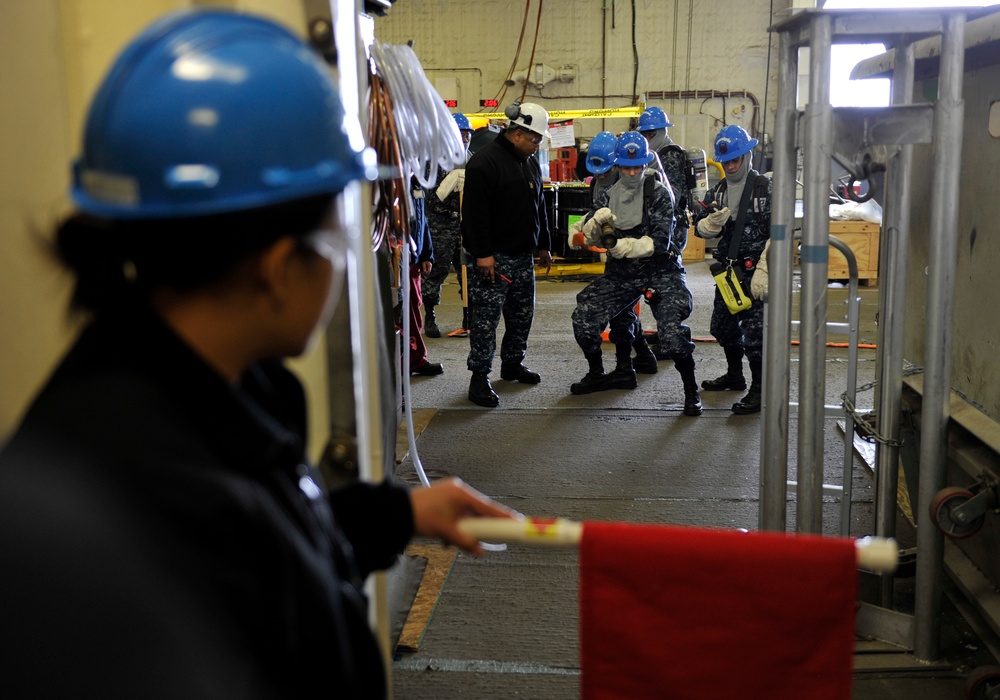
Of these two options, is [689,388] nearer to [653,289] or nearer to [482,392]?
[653,289]

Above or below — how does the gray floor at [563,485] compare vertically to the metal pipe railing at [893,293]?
below

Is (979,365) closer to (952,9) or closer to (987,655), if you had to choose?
(987,655)

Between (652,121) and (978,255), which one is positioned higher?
(652,121)

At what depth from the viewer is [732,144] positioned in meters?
5.97

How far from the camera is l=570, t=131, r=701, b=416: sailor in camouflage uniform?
239 inches

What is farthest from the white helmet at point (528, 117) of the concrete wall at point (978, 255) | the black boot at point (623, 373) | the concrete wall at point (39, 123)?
the concrete wall at point (39, 123)

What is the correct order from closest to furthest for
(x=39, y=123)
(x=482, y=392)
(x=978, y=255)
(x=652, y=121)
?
(x=39, y=123), (x=978, y=255), (x=482, y=392), (x=652, y=121)

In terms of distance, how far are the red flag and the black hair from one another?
78 centimetres

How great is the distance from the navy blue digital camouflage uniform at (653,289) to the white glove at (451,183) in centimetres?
164

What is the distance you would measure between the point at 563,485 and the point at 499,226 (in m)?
2.24

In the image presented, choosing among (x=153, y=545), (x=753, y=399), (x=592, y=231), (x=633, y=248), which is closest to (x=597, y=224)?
(x=592, y=231)

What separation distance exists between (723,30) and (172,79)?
1642 centimetres

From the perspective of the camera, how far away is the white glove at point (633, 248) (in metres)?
6.10

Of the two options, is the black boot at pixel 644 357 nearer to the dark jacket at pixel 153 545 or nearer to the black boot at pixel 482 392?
the black boot at pixel 482 392
